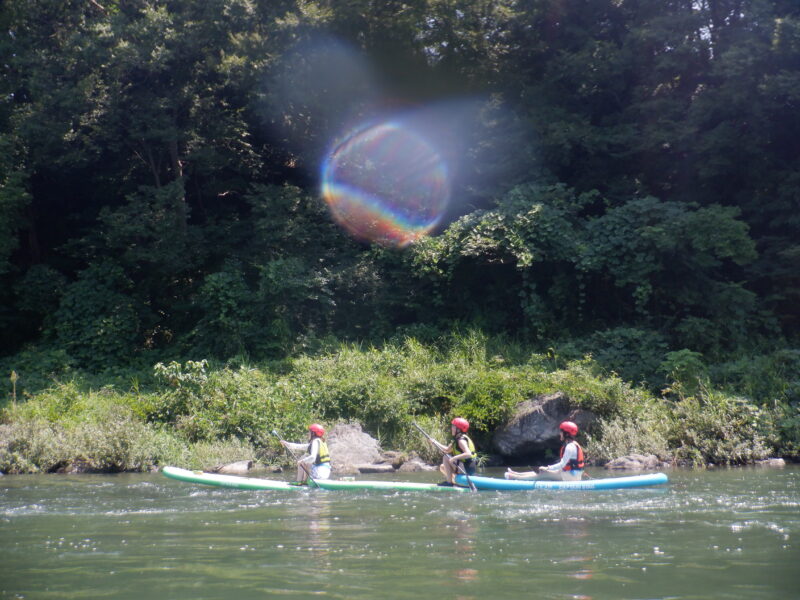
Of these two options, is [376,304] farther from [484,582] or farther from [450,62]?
[484,582]

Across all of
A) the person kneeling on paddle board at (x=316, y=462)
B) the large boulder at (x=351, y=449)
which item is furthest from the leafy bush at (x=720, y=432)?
the person kneeling on paddle board at (x=316, y=462)

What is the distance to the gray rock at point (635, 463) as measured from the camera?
1379cm

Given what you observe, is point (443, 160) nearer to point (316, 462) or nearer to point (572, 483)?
point (316, 462)

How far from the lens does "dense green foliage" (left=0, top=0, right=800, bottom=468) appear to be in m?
18.5

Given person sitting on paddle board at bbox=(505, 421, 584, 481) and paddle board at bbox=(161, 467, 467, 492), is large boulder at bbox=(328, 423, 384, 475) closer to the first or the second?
paddle board at bbox=(161, 467, 467, 492)

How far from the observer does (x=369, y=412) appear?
51.7 ft

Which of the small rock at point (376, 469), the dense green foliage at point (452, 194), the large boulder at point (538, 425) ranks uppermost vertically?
the dense green foliage at point (452, 194)

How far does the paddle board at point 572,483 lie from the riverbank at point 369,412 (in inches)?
122

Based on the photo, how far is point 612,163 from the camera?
859 inches

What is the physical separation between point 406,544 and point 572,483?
180 inches

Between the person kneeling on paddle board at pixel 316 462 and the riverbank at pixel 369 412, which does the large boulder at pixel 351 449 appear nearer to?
the riverbank at pixel 369 412

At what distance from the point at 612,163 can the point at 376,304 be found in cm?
727

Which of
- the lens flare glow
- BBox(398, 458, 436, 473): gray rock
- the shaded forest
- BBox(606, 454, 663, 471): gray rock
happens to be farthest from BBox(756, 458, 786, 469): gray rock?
the lens flare glow

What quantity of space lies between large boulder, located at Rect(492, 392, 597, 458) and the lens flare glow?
312 inches
